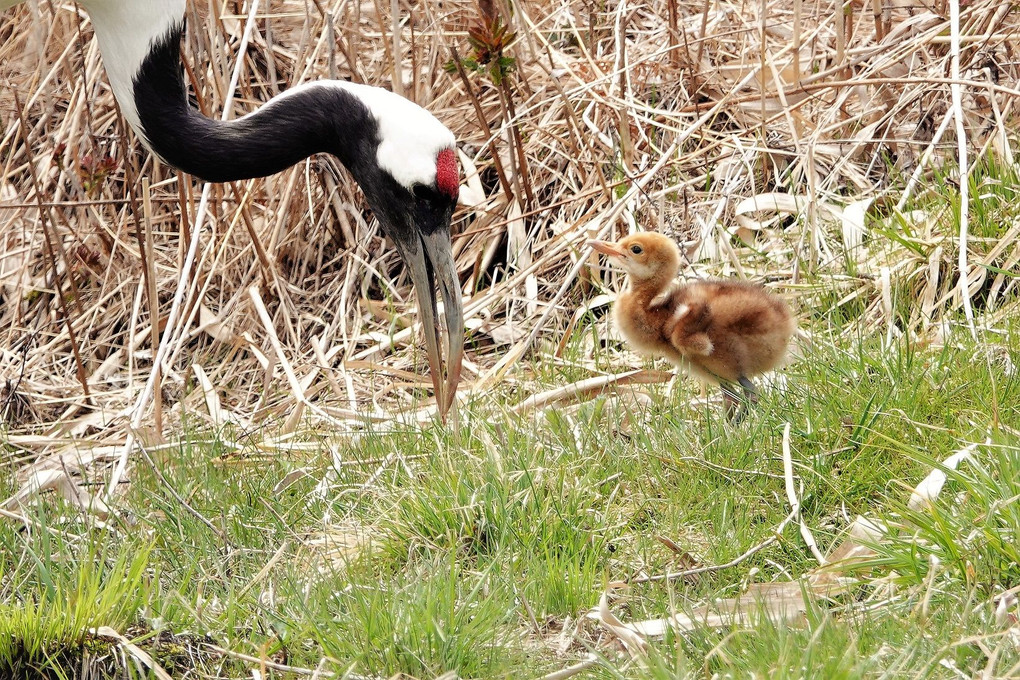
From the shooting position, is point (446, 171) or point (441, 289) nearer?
point (446, 171)

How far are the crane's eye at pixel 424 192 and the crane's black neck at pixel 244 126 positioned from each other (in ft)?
0.59

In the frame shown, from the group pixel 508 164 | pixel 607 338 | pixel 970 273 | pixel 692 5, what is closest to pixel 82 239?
pixel 508 164

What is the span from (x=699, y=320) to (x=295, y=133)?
133 centimetres

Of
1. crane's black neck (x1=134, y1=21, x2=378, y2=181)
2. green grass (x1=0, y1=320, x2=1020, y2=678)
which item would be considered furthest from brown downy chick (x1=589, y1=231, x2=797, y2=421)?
crane's black neck (x1=134, y1=21, x2=378, y2=181)

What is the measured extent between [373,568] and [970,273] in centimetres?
243

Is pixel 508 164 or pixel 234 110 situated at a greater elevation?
pixel 234 110

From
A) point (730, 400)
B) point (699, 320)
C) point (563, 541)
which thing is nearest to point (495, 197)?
point (699, 320)

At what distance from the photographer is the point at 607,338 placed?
4602mm

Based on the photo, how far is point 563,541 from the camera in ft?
9.45

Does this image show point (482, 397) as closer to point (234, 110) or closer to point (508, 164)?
point (508, 164)

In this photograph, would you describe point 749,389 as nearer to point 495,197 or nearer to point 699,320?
point 699,320

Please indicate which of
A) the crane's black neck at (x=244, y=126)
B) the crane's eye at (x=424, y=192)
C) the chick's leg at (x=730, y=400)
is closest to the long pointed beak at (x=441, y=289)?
the crane's eye at (x=424, y=192)

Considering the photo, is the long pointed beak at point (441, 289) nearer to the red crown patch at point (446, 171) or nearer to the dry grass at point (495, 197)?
the red crown patch at point (446, 171)

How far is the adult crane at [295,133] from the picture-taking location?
3.54 metres
